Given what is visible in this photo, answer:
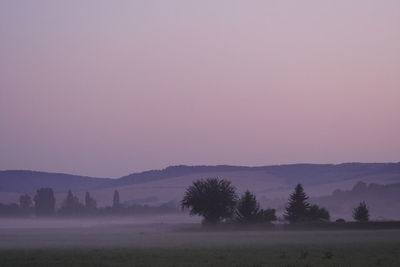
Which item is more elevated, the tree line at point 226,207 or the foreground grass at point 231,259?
the tree line at point 226,207

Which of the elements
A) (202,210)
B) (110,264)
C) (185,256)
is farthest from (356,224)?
(110,264)

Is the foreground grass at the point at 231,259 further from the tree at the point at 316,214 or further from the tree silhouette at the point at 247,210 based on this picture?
the tree at the point at 316,214

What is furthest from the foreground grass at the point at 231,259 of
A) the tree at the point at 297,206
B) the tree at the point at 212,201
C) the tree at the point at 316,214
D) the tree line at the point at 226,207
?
the tree at the point at 297,206

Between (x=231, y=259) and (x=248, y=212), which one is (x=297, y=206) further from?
(x=231, y=259)

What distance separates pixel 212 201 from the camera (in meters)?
107

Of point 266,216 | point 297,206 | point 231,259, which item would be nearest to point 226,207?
point 266,216

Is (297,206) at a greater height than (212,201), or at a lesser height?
lesser

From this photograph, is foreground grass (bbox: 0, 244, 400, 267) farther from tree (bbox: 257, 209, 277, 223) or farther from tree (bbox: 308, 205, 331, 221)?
tree (bbox: 308, 205, 331, 221)

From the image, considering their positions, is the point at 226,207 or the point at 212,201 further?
the point at 226,207

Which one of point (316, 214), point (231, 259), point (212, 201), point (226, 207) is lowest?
point (231, 259)

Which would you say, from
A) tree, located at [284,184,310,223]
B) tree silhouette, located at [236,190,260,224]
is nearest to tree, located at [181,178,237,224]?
tree silhouette, located at [236,190,260,224]

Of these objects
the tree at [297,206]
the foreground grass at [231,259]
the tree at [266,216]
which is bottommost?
the foreground grass at [231,259]

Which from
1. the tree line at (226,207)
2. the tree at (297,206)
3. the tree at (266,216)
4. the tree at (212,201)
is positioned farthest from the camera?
the tree at (297,206)

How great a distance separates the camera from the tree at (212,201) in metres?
107
